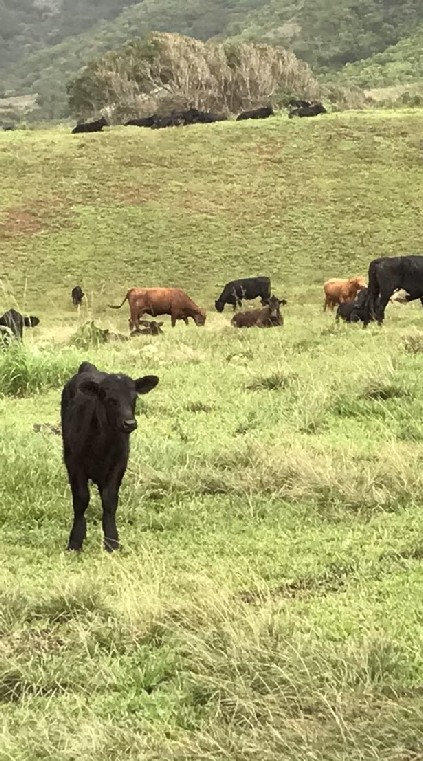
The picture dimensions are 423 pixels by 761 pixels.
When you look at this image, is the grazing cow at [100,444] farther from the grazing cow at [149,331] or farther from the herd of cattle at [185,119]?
the herd of cattle at [185,119]

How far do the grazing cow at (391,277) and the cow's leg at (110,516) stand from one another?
1260 cm

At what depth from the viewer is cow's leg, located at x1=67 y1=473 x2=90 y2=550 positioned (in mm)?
5922

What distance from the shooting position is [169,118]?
4272 cm

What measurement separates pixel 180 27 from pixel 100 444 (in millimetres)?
137979

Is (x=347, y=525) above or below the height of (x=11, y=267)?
above

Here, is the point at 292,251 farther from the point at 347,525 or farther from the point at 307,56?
the point at 307,56

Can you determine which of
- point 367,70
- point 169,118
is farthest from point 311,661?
point 367,70

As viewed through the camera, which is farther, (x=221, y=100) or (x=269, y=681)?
(x=221, y=100)

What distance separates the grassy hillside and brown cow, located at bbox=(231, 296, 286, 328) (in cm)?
6008

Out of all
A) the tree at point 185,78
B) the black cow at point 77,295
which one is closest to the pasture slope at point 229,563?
the black cow at point 77,295

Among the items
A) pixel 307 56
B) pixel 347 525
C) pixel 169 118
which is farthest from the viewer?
pixel 307 56

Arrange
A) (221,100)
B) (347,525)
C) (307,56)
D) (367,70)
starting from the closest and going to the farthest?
(347,525)
(221,100)
(367,70)
(307,56)

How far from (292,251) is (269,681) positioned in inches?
1064

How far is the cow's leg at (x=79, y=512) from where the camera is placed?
233 inches
